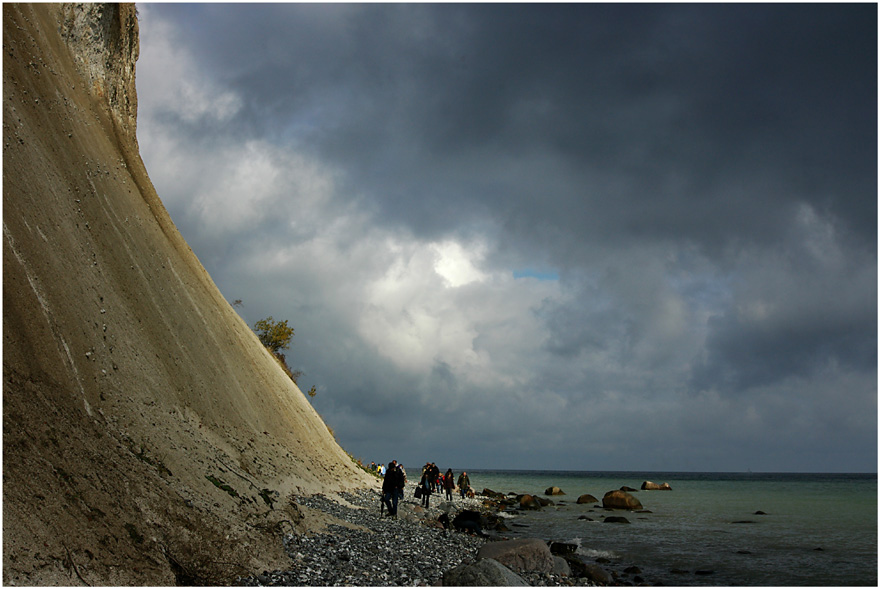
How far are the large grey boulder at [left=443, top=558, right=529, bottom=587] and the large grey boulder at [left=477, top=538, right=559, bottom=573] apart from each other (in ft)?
9.14

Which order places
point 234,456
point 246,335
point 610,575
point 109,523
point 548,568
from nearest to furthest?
point 109,523, point 548,568, point 610,575, point 234,456, point 246,335

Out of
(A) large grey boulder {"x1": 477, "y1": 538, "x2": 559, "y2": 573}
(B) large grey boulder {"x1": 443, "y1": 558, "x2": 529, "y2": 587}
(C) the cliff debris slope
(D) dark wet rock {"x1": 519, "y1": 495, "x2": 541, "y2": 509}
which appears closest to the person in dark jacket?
(C) the cliff debris slope

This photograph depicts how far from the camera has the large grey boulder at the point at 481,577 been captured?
11.3 meters

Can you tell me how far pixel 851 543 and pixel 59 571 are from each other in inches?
1211

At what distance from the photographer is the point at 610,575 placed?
16984mm

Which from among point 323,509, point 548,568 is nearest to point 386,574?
point 548,568

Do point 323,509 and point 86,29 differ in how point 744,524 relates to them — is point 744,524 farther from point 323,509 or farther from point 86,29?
point 86,29

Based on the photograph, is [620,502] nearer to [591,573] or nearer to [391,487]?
[391,487]

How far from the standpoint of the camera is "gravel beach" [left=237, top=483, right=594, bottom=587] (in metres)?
11.6

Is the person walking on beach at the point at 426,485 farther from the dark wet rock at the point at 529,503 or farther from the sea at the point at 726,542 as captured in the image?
the dark wet rock at the point at 529,503

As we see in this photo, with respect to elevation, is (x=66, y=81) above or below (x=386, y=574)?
above

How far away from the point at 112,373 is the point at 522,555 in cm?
1286

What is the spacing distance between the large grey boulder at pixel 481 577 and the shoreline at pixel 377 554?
1.89ft

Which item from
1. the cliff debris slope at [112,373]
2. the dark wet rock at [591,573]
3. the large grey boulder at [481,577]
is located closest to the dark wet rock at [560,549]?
the dark wet rock at [591,573]
